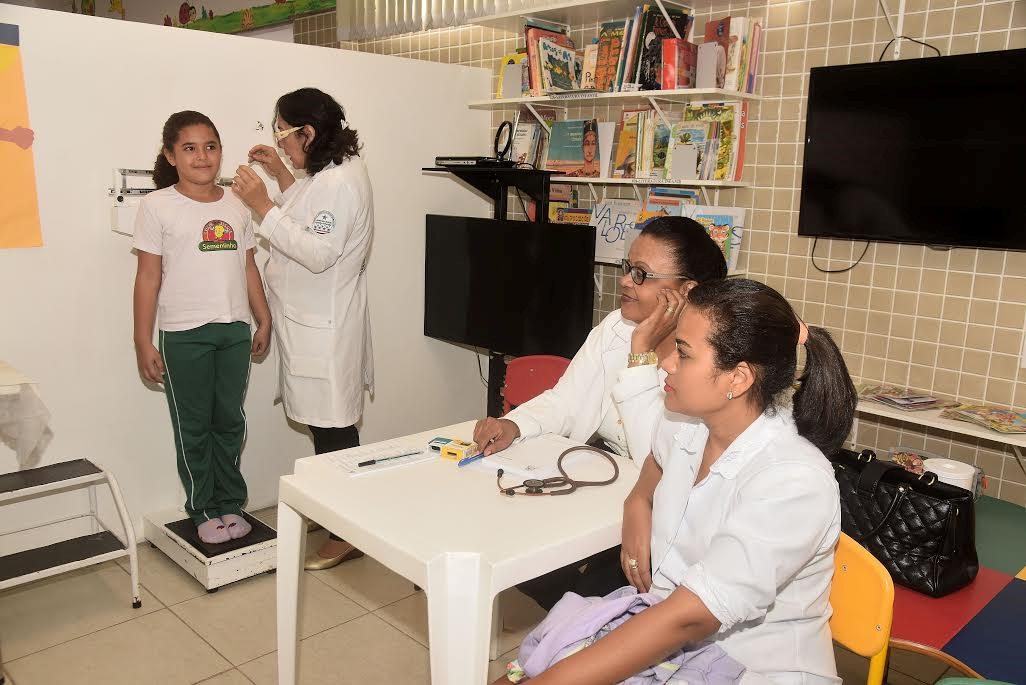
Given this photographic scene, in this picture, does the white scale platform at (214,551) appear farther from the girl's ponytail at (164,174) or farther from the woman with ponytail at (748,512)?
the woman with ponytail at (748,512)

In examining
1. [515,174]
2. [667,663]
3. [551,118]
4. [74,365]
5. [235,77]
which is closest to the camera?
[667,663]

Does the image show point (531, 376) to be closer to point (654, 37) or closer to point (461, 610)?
point (461, 610)

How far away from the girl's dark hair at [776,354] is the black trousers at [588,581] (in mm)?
604

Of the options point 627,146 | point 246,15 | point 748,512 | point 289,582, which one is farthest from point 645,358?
point 246,15

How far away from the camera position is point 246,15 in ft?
18.5

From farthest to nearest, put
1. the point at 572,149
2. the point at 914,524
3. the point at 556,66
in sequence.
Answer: the point at 572,149 < the point at 556,66 < the point at 914,524

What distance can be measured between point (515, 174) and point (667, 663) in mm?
2592

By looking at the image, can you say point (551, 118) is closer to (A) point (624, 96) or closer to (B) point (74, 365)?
(A) point (624, 96)

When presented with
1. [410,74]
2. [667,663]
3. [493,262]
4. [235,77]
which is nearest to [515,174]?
[493,262]

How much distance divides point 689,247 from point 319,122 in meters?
1.50

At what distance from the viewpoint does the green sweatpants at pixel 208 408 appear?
9.37 ft

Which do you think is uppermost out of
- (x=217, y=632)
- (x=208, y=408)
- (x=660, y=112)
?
(x=660, y=112)

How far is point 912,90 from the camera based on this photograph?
270cm

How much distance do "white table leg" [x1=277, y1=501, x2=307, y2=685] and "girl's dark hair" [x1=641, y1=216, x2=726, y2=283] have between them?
1098mm
